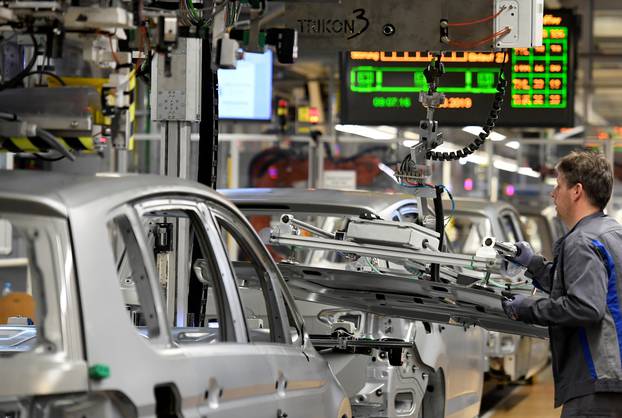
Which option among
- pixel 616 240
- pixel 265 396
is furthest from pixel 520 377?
pixel 265 396

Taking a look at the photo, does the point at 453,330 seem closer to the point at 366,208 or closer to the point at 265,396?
the point at 366,208

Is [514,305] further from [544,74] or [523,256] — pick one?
[544,74]

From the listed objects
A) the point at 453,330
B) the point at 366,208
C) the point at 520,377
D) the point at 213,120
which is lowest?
the point at 520,377

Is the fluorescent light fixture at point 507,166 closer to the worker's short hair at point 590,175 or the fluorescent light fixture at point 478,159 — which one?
the fluorescent light fixture at point 478,159

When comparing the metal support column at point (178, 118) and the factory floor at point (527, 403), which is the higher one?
the metal support column at point (178, 118)

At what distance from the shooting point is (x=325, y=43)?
8.69 meters

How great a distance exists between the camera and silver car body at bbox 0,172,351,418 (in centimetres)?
382

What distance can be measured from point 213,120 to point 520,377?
7720 mm

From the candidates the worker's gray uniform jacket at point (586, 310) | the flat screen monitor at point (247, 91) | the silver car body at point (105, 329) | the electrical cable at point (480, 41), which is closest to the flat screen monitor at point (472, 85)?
the flat screen monitor at point (247, 91)

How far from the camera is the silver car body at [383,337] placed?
26.7ft

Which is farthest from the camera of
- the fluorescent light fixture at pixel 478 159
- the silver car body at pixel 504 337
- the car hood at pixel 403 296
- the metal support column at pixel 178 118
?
the fluorescent light fixture at pixel 478 159

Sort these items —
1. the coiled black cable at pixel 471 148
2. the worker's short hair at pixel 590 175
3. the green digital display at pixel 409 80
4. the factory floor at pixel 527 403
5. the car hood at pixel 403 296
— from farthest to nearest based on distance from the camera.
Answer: the green digital display at pixel 409 80
the factory floor at pixel 527 403
the coiled black cable at pixel 471 148
the car hood at pixel 403 296
the worker's short hair at pixel 590 175

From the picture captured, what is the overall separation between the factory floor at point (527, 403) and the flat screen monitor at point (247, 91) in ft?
16.8

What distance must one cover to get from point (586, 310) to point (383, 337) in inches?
108
